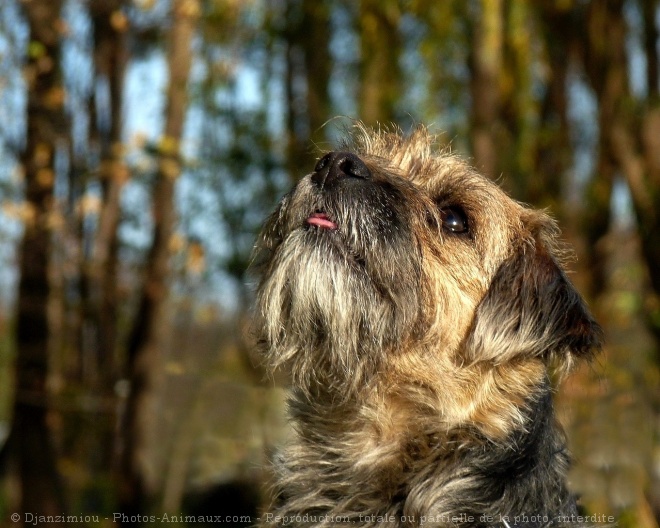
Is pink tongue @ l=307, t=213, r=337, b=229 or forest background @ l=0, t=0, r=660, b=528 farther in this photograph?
forest background @ l=0, t=0, r=660, b=528

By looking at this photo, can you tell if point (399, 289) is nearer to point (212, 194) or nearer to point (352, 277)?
point (352, 277)

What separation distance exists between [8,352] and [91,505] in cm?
220

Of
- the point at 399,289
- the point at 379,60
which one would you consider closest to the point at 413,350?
the point at 399,289

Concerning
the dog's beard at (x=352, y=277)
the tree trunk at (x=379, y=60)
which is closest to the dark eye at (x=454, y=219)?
the dog's beard at (x=352, y=277)

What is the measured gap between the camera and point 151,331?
26.9 ft

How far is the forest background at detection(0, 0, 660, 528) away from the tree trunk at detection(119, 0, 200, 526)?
0.02m

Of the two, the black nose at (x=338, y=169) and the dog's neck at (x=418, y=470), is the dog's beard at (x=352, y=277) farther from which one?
the dog's neck at (x=418, y=470)

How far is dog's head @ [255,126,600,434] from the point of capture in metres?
A: 3.23

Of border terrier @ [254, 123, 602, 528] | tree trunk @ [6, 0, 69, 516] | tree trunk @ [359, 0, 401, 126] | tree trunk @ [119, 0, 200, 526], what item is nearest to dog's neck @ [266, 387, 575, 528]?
border terrier @ [254, 123, 602, 528]

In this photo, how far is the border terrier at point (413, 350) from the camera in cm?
321

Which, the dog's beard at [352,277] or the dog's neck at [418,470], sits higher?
the dog's beard at [352,277]

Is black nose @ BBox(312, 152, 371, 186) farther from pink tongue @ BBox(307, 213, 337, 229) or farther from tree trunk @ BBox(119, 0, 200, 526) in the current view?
tree trunk @ BBox(119, 0, 200, 526)

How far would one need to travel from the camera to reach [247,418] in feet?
23.8

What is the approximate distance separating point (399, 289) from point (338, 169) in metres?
0.51
